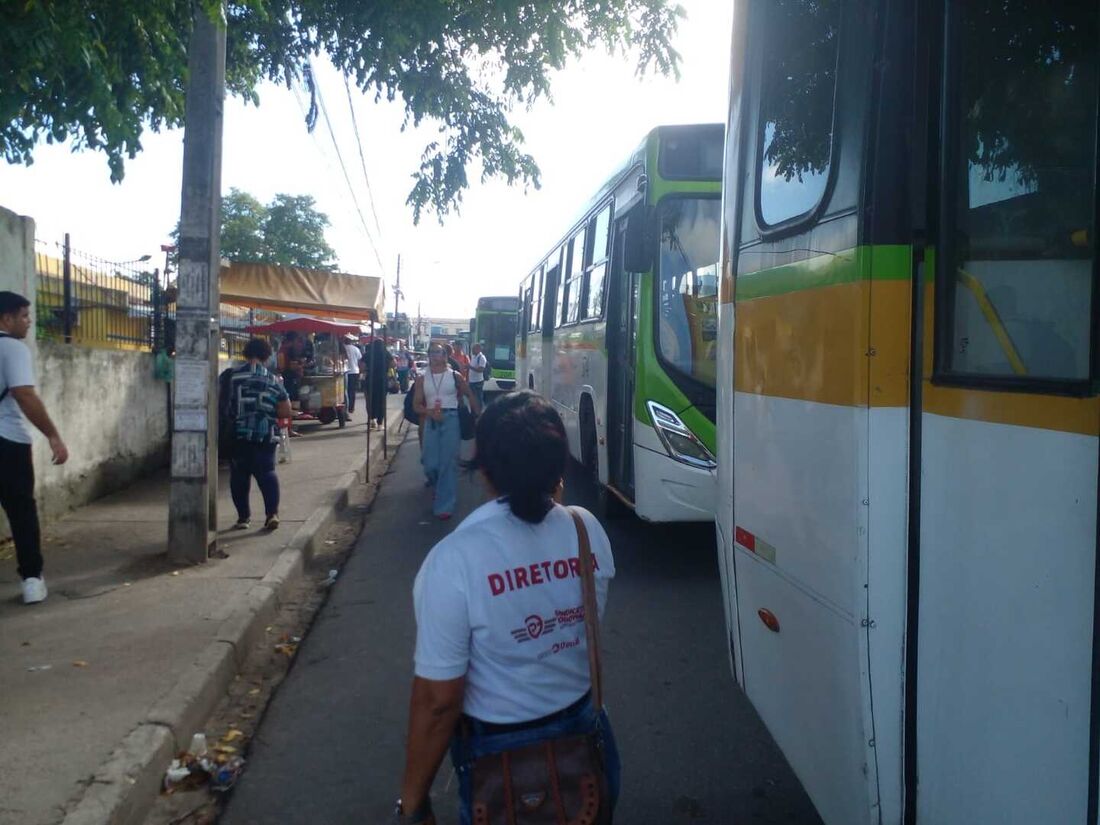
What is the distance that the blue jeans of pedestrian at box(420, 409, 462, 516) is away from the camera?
10.0 meters

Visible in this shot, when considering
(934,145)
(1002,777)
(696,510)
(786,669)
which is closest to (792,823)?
(786,669)

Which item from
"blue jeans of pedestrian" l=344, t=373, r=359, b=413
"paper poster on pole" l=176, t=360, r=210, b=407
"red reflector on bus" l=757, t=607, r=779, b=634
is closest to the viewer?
"red reflector on bus" l=757, t=607, r=779, b=634

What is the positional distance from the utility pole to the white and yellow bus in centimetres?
553

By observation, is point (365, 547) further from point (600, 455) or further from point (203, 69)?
point (203, 69)

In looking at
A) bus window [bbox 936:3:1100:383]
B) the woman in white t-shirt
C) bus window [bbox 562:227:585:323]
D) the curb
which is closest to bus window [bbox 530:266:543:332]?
bus window [bbox 562:227:585:323]

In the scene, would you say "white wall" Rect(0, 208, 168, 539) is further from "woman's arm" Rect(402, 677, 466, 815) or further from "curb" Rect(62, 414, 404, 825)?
"woman's arm" Rect(402, 677, 466, 815)

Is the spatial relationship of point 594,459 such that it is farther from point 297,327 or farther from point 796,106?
point 297,327

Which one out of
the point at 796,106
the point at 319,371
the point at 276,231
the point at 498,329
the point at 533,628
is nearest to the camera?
the point at 533,628

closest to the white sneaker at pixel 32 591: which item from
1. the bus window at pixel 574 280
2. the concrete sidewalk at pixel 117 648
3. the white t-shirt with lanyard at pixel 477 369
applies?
the concrete sidewalk at pixel 117 648

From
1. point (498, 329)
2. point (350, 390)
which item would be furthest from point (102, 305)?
point (498, 329)

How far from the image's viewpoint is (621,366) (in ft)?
27.9

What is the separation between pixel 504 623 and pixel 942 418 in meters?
1.15

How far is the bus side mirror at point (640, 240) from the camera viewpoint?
291 inches

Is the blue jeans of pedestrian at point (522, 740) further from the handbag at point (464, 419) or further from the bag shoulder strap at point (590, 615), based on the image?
the handbag at point (464, 419)
